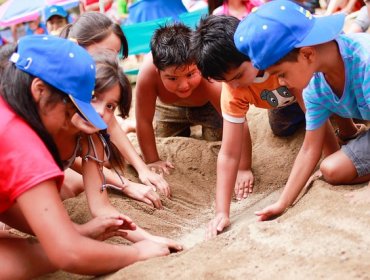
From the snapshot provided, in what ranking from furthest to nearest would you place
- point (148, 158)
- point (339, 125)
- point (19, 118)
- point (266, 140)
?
point (266, 140), point (148, 158), point (339, 125), point (19, 118)

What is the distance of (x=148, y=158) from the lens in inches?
112

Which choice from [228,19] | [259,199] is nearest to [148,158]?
[259,199]

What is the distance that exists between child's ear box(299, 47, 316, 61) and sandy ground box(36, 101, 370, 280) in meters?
0.47

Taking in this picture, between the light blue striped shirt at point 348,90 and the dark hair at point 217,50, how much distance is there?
0.94 feet

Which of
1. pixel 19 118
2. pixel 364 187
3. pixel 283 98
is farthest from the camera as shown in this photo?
pixel 283 98

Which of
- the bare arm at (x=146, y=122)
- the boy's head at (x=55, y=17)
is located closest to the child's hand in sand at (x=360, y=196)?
the bare arm at (x=146, y=122)

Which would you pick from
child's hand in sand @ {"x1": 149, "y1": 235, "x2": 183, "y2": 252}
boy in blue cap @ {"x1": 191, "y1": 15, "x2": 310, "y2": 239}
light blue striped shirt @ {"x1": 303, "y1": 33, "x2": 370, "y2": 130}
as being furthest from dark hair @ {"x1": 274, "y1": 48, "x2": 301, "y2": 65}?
child's hand in sand @ {"x1": 149, "y1": 235, "x2": 183, "y2": 252}

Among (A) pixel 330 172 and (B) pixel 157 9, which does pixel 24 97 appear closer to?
(A) pixel 330 172

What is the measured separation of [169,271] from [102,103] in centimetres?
60

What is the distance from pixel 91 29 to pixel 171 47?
0.37 metres

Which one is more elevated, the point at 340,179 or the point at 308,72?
the point at 308,72

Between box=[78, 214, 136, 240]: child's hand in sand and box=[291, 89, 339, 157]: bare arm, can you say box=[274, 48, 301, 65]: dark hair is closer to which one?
box=[291, 89, 339, 157]: bare arm

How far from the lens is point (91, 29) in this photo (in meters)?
2.53

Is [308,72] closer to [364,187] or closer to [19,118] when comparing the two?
[364,187]
